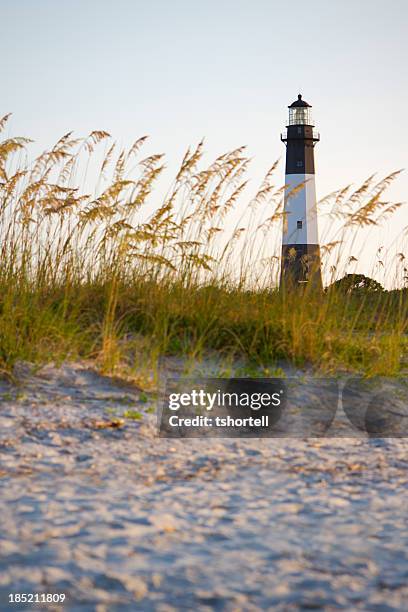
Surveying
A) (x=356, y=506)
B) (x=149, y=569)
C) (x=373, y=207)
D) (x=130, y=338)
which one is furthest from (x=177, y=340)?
(x=149, y=569)

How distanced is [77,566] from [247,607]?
1.56 ft

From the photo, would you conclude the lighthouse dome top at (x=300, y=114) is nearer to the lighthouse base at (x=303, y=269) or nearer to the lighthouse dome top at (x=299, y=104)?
the lighthouse dome top at (x=299, y=104)

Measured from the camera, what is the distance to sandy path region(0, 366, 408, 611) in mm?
1835

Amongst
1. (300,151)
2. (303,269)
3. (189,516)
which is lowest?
(189,516)

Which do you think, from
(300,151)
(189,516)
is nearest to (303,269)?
(189,516)

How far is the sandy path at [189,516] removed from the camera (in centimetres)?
183

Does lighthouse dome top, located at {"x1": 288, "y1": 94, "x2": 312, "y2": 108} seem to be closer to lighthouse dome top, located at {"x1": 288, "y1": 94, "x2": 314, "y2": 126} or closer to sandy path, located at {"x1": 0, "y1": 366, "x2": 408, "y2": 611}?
lighthouse dome top, located at {"x1": 288, "y1": 94, "x2": 314, "y2": 126}

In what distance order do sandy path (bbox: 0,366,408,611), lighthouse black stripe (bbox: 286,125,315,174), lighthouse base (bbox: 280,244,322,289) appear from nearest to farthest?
1. sandy path (bbox: 0,366,408,611)
2. lighthouse base (bbox: 280,244,322,289)
3. lighthouse black stripe (bbox: 286,125,315,174)

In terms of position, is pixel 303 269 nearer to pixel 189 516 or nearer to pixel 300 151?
pixel 189 516

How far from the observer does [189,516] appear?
232cm

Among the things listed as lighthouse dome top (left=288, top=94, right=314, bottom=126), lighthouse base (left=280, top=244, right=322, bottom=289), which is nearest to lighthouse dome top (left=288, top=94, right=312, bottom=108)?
lighthouse dome top (left=288, top=94, right=314, bottom=126)

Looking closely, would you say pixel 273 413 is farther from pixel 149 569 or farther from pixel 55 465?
pixel 149 569

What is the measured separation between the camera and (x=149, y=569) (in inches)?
75.5

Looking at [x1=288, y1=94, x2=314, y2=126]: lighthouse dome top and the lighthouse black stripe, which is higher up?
[x1=288, y1=94, x2=314, y2=126]: lighthouse dome top
